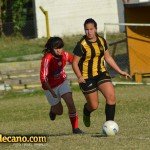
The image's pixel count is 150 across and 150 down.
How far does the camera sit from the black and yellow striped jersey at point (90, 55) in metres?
11.7

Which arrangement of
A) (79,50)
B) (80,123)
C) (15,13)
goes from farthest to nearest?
(15,13) → (80,123) → (79,50)

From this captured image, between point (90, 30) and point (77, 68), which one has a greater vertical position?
point (90, 30)

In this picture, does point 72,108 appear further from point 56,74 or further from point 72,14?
point 72,14

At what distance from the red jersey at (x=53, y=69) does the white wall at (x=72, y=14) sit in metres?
19.9

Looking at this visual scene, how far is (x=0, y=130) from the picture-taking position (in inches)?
540

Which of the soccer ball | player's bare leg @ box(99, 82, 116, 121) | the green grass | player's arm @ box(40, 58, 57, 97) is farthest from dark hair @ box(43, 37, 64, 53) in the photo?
the green grass

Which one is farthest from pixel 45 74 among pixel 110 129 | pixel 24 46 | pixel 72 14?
pixel 72 14

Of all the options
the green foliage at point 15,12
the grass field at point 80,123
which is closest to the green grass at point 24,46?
the green foliage at point 15,12

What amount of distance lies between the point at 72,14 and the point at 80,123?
18.2 m

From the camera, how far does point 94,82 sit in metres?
11.9

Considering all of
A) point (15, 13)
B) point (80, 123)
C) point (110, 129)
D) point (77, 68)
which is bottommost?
point (80, 123)

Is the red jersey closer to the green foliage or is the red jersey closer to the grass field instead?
the grass field

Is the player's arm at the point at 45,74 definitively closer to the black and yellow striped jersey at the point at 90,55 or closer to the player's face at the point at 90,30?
the black and yellow striped jersey at the point at 90,55

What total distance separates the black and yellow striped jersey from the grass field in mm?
1077
